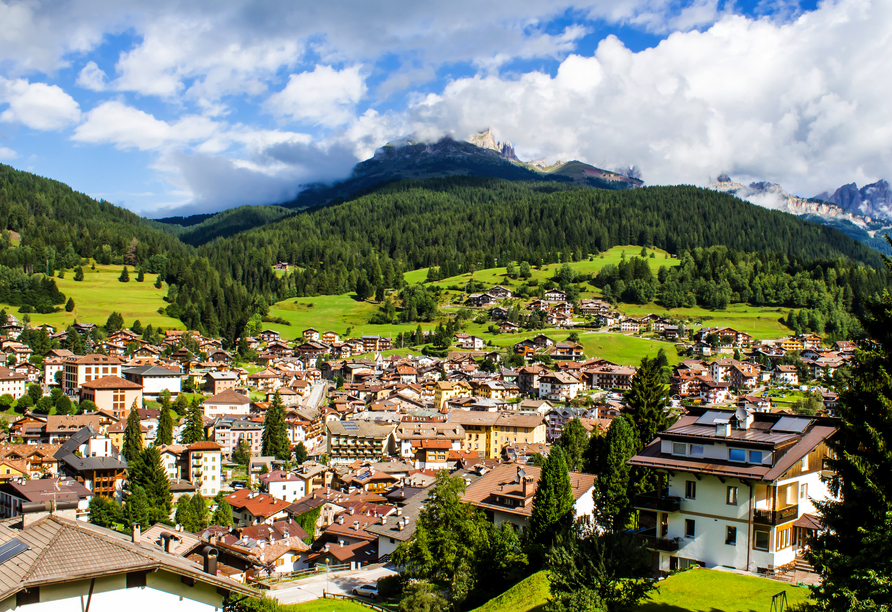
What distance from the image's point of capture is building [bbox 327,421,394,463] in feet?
282

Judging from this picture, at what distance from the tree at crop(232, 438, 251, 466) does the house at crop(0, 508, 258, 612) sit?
252ft

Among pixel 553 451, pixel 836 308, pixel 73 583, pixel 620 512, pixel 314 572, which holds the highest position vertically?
pixel 836 308

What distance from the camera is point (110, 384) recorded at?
9369 cm

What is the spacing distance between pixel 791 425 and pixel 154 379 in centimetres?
9686

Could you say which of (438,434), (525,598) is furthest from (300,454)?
(525,598)

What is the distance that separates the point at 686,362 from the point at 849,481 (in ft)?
368

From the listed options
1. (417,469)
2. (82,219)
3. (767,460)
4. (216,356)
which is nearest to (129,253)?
(82,219)

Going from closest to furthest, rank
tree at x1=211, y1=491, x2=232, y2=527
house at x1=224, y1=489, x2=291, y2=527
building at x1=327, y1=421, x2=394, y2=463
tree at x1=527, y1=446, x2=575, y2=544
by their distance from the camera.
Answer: tree at x1=527, y1=446, x2=575, y2=544 < tree at x1=211, y1=491, x2=232, y2=527 < house at x1=224, y1=489, x2=291, y2=527 < building at x1=327, y1=421, x2=394, y2=463

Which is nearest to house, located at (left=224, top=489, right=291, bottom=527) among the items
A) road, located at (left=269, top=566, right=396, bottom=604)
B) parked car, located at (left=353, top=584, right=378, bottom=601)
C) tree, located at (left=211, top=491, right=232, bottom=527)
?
tree, located at (left=211, top=491, right=232, bottom=527)

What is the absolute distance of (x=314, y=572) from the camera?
1788 inches

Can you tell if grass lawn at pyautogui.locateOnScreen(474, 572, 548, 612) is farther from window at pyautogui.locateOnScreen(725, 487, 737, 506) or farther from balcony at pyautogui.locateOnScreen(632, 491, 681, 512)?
A: window at pyautogui.locateOnScreen(725, 487, 737, 506)

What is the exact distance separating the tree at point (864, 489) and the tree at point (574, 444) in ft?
140

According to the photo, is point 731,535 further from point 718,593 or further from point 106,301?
point 106,301

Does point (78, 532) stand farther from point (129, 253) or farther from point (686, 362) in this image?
point (129, 253)
